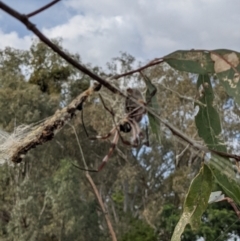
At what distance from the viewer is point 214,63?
16.1 inches

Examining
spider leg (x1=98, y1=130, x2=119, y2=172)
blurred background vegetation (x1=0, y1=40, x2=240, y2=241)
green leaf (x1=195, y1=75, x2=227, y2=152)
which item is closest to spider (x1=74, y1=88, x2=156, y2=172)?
spider leg (x1=98, y1=130, x2=119, y2=172)

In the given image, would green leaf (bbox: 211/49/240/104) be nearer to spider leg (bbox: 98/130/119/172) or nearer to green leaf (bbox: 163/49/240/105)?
green leaf (bbox: 163/49/240/105)

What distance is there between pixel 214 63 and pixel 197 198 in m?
0.10

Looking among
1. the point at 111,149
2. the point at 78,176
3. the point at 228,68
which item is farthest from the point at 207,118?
the point at 78,176

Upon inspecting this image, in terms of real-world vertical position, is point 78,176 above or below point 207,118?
above

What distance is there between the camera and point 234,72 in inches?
16.1

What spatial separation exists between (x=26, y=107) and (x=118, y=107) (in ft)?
24.3

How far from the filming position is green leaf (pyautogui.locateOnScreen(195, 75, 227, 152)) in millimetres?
477

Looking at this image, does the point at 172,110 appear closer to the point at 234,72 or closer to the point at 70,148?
the point at 70,148

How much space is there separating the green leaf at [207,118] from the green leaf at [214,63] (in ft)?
0.20

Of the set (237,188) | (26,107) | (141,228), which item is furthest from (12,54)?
(237,188)

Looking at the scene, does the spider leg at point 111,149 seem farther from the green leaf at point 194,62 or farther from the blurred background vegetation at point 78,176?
the blurred background vegetation at point 78,176

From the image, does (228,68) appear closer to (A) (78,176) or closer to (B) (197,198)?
(B) (197,198)

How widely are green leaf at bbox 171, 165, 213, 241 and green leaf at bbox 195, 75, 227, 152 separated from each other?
0.06 metres
